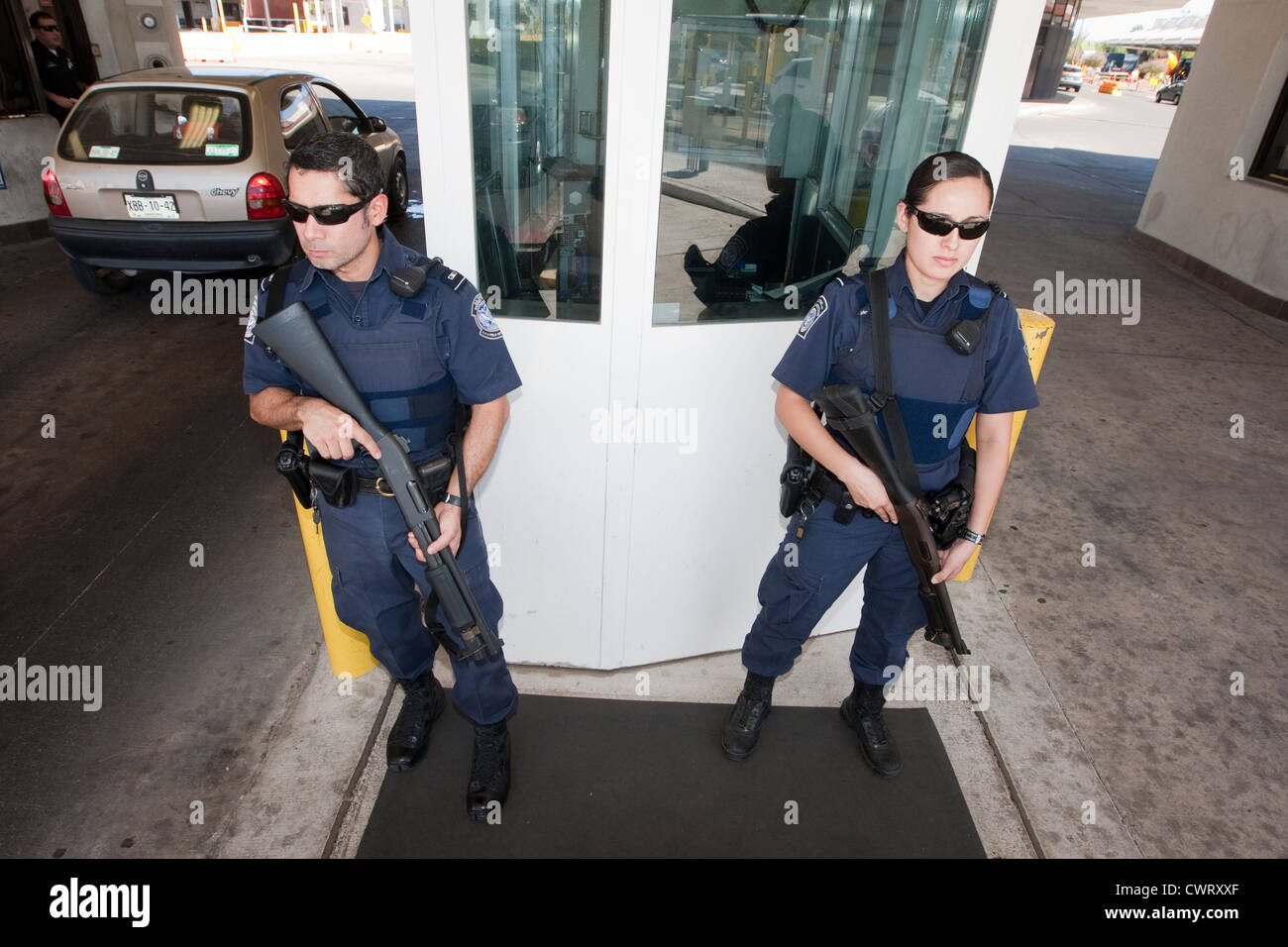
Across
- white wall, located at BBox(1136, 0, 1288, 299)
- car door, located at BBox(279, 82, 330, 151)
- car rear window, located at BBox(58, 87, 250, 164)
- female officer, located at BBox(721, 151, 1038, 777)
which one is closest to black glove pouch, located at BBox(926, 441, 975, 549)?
female officer, located at BBox(721, 151, 1038, 777)

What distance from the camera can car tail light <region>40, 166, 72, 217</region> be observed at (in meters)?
5.52

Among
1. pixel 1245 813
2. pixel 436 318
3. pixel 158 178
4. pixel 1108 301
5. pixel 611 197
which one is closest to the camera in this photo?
pixel 436 318

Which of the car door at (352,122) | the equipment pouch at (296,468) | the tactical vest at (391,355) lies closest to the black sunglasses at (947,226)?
the tactical vest at (391,355)

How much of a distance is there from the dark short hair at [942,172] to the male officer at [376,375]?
44.8 inches

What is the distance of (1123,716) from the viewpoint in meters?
2.95

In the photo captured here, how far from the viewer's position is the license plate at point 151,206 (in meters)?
5.47

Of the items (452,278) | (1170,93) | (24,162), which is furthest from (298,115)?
(1170,93)

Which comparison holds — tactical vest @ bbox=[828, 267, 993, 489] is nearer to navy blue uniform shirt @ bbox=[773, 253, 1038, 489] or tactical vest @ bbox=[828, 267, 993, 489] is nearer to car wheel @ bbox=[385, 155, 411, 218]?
navy blue uniform shirt @ bbox=[773, 253, 1038, 489]

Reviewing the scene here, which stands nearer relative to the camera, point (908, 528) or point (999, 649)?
point (908, 528)

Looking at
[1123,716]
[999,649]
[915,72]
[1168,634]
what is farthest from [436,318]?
[1168,634]

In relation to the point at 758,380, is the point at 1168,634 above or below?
below

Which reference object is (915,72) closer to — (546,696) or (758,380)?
(758,380)

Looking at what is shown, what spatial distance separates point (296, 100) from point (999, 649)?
6771mm

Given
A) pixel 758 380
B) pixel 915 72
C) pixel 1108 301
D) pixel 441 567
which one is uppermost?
pixel 915 72
